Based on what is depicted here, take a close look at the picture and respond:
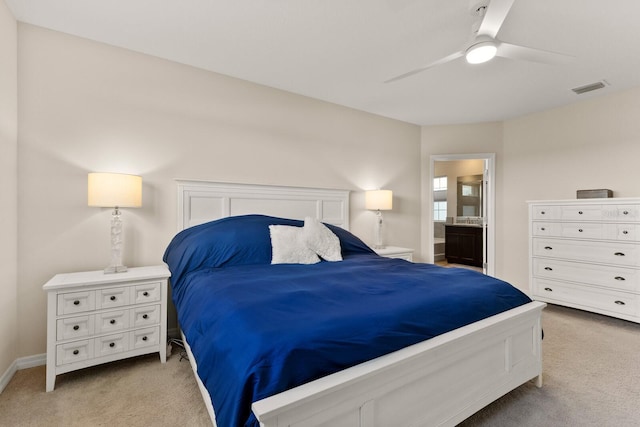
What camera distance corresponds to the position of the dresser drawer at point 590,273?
293cm

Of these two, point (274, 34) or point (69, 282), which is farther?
point (274, 34)

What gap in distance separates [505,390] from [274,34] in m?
2.80

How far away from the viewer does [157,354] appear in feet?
7.81

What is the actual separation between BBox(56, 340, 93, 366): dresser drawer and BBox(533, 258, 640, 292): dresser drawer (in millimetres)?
4365

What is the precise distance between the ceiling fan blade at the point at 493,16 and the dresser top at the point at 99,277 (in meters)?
2.58

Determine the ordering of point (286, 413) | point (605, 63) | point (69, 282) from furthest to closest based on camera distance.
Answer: point (605, 63) < point (69, 282) < point (286, 413)

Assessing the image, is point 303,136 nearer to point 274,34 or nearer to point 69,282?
point 274,34

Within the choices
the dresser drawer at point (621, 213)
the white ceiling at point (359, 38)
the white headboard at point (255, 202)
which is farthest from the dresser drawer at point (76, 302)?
the dresser drawer at point (621, 213)

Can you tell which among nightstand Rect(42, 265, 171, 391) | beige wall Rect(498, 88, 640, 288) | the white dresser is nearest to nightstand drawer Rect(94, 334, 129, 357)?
nightstand Rect(42, 265, 171, 391)

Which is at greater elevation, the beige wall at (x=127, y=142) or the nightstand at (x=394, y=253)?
the beige wall at (x=127, y=142)

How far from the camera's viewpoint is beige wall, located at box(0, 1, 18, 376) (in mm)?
1970

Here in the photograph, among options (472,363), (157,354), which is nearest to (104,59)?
(157,354)

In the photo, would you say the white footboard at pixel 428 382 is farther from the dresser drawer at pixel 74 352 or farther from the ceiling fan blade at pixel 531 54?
the dresser drawer at pixel 74 352

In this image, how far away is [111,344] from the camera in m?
2.06
